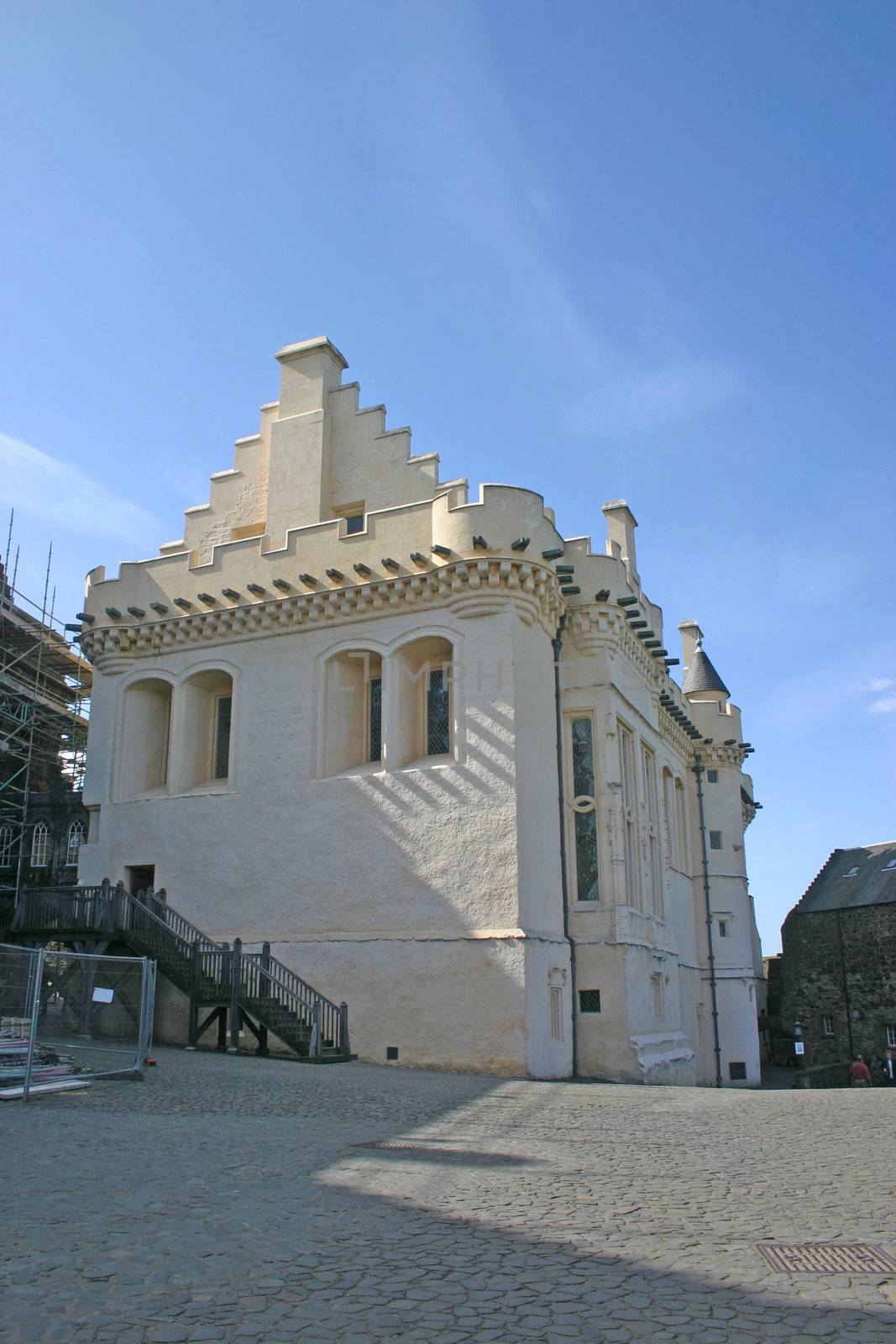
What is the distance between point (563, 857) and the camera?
2223 centimetres

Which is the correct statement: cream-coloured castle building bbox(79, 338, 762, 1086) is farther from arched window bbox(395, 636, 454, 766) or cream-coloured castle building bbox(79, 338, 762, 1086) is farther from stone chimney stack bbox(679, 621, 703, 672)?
stone chimney stack bbox(679, 621, 703, 672)

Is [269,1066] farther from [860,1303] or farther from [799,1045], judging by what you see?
[799,1045]

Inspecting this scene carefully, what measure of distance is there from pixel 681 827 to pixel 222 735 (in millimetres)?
15112

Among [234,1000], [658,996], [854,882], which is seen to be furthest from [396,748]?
[854,882]

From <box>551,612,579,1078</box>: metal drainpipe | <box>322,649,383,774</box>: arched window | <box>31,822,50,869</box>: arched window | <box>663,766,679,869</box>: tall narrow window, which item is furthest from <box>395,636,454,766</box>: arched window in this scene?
<box>31,822,50,869</box>: arched window

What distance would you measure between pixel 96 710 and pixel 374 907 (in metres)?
8.69

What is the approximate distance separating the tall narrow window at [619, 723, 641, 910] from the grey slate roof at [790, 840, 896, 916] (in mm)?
21119

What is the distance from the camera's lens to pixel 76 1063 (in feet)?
46.3

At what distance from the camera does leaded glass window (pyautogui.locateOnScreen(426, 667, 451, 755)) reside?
21922 mm

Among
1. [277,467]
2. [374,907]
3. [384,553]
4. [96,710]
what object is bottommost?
[374,907]

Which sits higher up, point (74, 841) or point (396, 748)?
point (74, 841)

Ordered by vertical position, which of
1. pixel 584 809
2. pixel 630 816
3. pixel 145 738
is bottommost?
pixel 584 809

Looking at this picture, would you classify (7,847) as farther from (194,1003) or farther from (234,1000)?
(234,1000)

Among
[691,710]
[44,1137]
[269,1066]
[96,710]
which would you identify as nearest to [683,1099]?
[269,1066]
